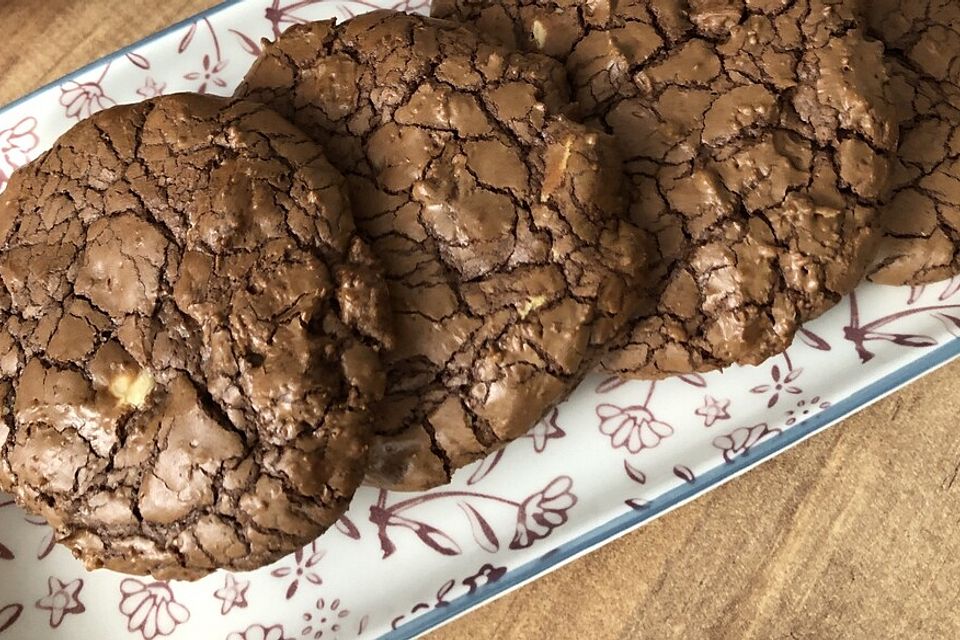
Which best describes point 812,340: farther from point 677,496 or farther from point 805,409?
point 677,496

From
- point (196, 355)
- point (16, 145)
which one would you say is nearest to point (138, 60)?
point (16, 145)

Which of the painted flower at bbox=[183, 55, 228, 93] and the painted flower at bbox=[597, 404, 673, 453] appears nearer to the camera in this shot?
the painted flower at bbox=[597, 404, 673, 453]

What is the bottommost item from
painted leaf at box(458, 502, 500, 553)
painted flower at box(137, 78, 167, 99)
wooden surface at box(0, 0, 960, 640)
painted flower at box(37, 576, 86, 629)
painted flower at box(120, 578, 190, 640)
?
wooden surface at box(0, 0, 960, 640)

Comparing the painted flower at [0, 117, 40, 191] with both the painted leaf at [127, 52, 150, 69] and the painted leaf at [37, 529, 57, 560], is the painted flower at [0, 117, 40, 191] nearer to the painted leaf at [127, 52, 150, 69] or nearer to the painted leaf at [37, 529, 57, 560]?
the painted leaf at [127, 52, 150, 69]

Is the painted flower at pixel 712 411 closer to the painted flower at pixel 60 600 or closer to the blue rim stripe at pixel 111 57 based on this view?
the painted flower at pixel 60 600

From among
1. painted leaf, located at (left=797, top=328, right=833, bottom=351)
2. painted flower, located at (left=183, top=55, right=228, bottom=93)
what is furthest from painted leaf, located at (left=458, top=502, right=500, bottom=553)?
painted flower, located at (left=183, top=55, right=228, bottom=93)

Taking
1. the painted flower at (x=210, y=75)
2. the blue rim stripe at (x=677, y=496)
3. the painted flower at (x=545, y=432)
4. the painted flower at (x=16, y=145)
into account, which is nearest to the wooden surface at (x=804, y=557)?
the blue rim stripe at (x=677, y=496)
